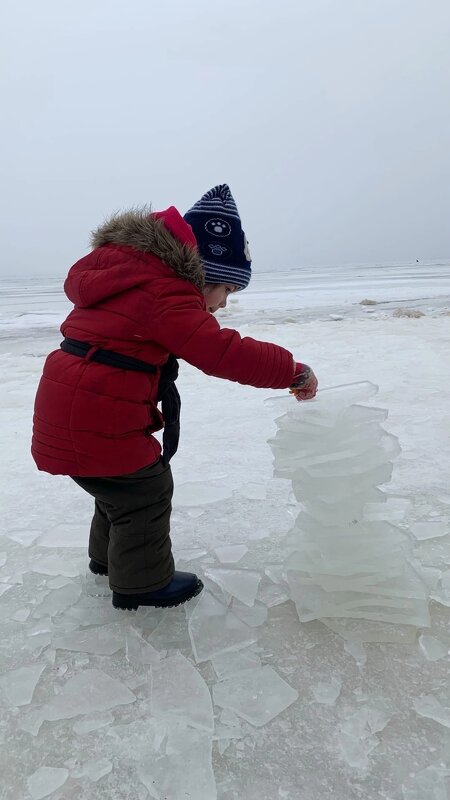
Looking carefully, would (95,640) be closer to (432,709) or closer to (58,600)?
(58,600)

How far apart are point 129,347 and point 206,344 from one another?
0.20 meters

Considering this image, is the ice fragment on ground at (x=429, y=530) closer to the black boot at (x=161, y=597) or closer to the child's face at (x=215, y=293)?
the black boot at (x=161, y=597)

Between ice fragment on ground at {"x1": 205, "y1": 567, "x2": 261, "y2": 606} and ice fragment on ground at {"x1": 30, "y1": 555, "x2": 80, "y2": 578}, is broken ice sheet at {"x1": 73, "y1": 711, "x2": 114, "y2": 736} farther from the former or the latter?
ice fragment on ground at {"x1": 30, "y1": 555, "x2": 80, "y2": 578}

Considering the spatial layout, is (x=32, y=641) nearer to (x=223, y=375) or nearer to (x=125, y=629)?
(x=125, y=629)

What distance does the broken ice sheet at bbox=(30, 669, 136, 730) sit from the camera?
1169 millimetres

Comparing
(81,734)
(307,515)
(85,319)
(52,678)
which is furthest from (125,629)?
(85,319)

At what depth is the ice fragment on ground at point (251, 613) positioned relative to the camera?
57.4 inches

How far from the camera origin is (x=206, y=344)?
4.33 ft

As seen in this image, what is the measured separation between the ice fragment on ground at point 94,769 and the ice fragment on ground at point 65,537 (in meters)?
0.92

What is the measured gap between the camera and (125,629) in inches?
57.2

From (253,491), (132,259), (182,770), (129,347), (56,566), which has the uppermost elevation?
(132,259)

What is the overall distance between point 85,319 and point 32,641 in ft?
2.78

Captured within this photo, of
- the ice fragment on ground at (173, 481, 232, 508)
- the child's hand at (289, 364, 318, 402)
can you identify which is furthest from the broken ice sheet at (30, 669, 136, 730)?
the ice fragment on ground at (173, 481, 232, 508)

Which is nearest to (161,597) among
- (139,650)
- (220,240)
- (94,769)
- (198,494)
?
(139,650)
